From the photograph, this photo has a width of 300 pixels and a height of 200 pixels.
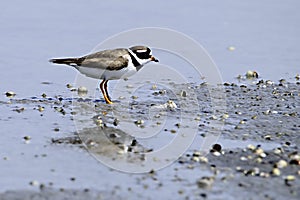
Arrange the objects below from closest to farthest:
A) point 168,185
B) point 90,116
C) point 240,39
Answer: point 168,185 → point 90,116 → point 240,39

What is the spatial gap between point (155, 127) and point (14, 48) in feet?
16.5

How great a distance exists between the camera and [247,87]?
1186 cm

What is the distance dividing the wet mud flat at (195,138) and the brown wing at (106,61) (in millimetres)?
610

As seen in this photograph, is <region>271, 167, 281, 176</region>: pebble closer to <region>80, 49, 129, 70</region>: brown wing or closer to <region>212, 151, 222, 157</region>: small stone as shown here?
<region>212, 151, 222, 157</region>: small stone

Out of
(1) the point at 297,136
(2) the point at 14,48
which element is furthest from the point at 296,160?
(2) the point at 14,48

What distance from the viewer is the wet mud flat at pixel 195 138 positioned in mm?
6926

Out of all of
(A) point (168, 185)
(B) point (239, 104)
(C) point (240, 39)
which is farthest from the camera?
(C) point (240, 39)

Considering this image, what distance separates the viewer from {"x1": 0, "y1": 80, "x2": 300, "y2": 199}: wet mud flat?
22.7 feet

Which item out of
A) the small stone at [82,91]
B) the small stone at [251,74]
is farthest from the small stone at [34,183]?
the small stone at [251,74]

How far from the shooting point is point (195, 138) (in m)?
8.91

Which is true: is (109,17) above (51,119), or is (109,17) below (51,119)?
above

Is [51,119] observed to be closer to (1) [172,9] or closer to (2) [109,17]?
(2) [109,17]

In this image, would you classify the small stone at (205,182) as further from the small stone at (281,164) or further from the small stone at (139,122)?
the small stone at (139,122)

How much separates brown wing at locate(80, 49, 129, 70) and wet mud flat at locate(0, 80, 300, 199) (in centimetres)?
61
